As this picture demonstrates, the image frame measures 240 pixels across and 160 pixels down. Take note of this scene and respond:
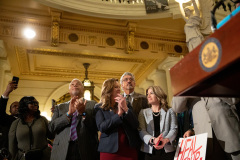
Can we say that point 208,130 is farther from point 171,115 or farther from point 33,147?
point 33,147

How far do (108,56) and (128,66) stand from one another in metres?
1.54

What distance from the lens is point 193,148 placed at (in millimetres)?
1861

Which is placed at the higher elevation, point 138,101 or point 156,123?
point 138,101

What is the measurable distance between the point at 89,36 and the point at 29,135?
4920 mm

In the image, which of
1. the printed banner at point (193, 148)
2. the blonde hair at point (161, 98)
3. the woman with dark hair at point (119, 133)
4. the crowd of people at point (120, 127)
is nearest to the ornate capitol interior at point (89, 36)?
the crowd of people at point (120, 127)

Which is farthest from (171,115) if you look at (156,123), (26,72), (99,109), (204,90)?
(26,72)

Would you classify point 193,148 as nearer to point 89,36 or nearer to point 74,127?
point 74,127

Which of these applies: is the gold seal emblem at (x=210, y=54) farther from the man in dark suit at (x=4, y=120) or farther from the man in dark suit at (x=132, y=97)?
the man in dark suit at (x=4, y=120)

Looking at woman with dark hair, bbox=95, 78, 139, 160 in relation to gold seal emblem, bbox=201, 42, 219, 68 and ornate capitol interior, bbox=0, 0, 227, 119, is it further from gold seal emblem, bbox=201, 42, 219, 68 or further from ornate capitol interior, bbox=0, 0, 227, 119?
ornate capitol interior, bbox=0, 0, 227, 119

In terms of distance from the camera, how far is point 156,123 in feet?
8.71

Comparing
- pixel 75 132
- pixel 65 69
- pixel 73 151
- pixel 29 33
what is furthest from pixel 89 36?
pixel 73 151

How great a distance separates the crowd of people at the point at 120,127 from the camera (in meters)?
2.00

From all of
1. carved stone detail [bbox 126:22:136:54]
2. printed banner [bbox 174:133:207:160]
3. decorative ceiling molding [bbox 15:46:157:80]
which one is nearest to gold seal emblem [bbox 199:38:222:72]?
printed banner [bbox 174:133:207:160]

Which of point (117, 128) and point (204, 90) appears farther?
point (117, 128)
